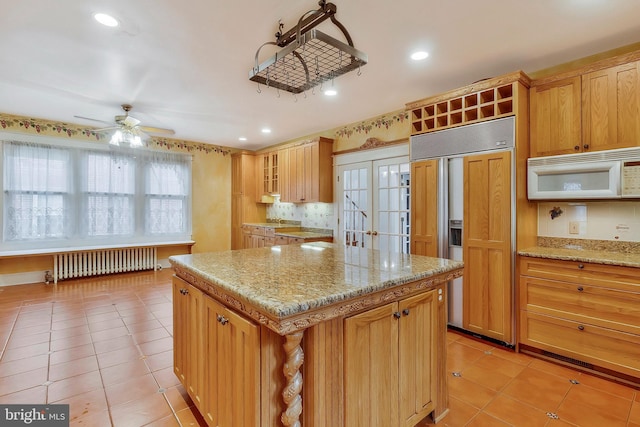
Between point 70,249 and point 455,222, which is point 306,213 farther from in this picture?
point 70,249

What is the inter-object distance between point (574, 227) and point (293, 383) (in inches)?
115

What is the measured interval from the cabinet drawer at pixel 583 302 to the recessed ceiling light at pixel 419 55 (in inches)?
82.5

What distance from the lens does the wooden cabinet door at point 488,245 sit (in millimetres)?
2693

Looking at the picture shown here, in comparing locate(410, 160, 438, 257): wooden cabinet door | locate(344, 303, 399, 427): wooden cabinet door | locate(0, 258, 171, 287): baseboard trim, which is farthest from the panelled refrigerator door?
locate(0, 258, 171, 287): baseboard trim

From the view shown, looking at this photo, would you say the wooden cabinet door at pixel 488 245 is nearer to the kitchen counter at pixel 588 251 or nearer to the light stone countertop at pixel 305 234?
the kitchen counter at pixel 588 251

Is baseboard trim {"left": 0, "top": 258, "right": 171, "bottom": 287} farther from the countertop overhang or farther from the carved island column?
the carved island column

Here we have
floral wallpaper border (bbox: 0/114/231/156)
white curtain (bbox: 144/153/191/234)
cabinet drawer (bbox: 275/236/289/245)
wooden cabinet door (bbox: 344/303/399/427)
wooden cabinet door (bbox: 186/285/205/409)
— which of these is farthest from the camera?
white curtain (bbox: 144/153/191/234)

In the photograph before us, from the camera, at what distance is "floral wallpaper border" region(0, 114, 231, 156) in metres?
4.57

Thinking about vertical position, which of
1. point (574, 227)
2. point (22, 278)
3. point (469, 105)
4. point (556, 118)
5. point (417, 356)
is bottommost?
point (22, 278)

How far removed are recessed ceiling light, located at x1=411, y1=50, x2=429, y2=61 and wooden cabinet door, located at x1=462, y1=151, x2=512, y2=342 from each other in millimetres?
1023

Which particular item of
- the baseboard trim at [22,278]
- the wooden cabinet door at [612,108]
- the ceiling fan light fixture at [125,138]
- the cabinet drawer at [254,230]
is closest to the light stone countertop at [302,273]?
the wooden cabinet door at [612,108]

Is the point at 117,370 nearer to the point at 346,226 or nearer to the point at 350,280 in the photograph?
the point at 350,280

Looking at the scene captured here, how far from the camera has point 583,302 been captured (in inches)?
93.1

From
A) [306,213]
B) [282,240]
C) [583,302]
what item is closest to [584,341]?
[583,302]
